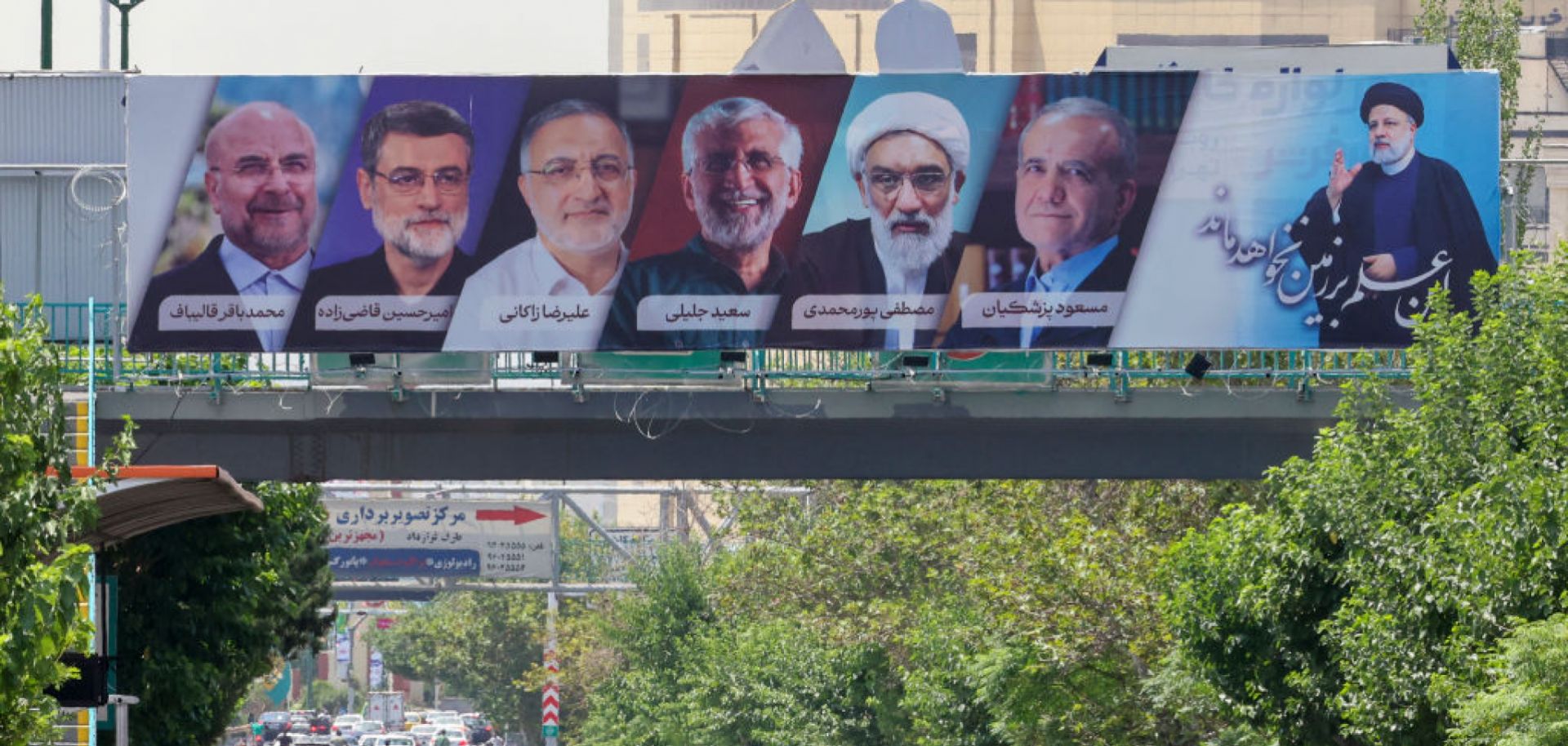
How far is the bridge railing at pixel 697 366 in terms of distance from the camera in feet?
79.7

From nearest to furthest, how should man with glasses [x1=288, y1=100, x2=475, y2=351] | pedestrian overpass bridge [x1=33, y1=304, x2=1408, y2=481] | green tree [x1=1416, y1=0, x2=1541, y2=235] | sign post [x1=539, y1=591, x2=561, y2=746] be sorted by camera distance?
pedestrian overpass bridge [x1=33, y1=304, x2=1408, y2=481] → man with glasses [x1=288, y1=100, x2=475, y2=351] → green tree [x1=1416, y1=0, x2=1541, y2=235] → sign post [x1=539, y1=591, x2=561, y2=746]

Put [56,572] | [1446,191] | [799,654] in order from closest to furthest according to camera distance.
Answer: [56,572]
[1446,191]
[799,654]

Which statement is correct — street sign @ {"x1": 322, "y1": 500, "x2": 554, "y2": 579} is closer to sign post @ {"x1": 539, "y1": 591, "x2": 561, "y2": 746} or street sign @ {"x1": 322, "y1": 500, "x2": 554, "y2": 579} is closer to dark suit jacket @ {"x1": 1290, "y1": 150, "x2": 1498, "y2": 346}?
sign post @ {"x1": 539, "y1": 591, "x2": 561, "y2": 746}

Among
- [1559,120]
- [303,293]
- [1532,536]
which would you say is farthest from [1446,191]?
[1559,120]

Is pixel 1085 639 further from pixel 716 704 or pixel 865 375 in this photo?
pixel 716 704

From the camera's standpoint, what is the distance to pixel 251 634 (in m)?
28.3

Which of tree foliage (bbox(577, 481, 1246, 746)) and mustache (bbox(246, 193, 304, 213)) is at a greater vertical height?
mustache (bbox(246, 193, 304, 213))

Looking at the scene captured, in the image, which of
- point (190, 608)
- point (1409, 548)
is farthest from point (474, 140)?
point (1409, 548)

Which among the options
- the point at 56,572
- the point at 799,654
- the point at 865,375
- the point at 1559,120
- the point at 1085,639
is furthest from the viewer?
the point at 1559,120

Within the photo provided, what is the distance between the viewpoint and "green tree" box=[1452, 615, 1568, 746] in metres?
16.9

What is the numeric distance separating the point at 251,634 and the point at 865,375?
830 centimetres

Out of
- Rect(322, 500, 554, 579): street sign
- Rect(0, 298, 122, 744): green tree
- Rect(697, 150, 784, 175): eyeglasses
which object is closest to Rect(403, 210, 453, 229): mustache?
Rect(697, 150, 784, 175): eyeglasses

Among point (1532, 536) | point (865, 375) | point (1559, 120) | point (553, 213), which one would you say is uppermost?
point (1559, 120)

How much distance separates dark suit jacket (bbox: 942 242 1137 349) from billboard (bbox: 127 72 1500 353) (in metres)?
0.03
